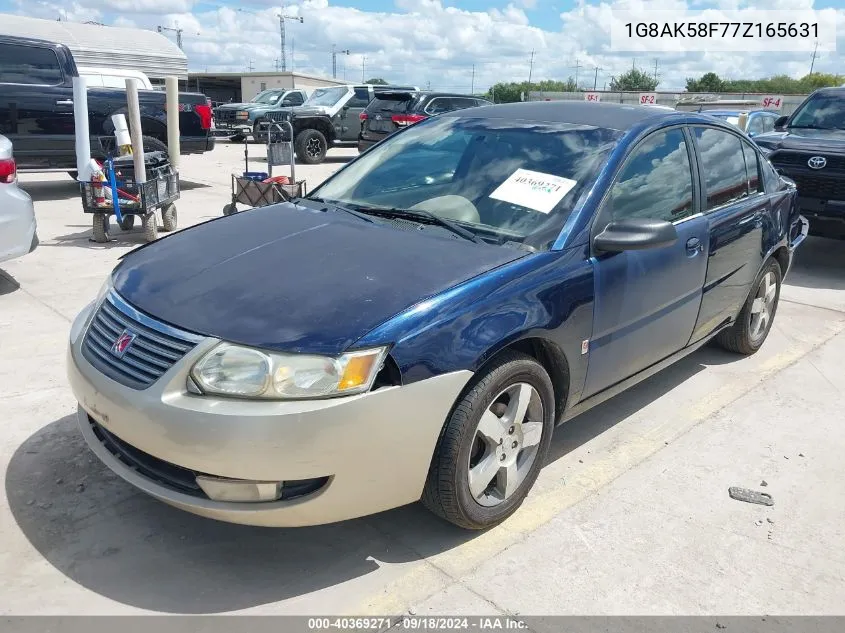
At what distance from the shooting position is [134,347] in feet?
8.29

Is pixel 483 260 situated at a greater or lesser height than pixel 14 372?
greater

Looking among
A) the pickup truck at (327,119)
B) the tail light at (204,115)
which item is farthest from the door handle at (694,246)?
the pickup truck at (327,119)

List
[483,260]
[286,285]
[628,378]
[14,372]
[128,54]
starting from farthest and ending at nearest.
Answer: [128,54] < [14,372] < [628,378] < [483,260] < [286,285]

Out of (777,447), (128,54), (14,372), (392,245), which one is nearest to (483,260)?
(392,245)

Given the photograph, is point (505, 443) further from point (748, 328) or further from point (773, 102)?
point (773, 102)

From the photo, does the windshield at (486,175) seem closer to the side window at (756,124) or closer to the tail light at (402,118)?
the side window at (756,124)

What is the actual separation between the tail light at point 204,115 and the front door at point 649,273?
9559 mm

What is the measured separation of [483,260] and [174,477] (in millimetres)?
1392

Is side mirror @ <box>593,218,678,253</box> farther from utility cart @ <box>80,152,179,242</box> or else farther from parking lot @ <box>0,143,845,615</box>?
utility cart @ <box>80,152,179,242</box>

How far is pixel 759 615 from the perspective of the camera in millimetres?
2482

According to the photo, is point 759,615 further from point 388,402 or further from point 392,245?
point 392,245

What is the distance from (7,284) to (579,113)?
4.74 m

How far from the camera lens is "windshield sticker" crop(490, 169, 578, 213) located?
3176 mm

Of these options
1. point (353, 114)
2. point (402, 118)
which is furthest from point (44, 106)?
point (353, 114)
